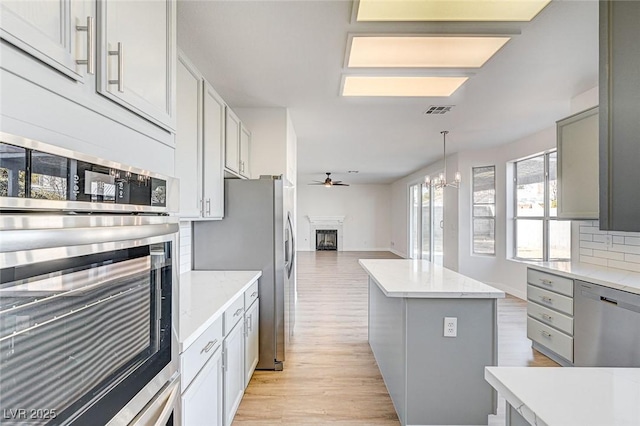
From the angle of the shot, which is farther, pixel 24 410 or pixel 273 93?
pixel 273 93

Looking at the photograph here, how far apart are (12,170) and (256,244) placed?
8.16 ft

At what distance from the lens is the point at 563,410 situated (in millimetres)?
810

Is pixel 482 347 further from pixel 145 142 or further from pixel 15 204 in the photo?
pixel 15 204

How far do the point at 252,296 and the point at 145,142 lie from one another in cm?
186

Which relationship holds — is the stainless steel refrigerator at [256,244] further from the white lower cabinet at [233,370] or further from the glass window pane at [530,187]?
the glass window pane at [530,187]

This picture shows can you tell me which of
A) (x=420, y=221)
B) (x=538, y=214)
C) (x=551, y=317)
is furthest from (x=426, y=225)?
(x=551, y=317)

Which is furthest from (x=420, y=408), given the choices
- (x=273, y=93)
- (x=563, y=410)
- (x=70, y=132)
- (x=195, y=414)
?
(x=273, y=93)

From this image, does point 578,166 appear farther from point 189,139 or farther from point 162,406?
point 162,406

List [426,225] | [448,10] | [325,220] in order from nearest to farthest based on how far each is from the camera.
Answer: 1. [448,10]
2. [426,225]
3. [325,220]

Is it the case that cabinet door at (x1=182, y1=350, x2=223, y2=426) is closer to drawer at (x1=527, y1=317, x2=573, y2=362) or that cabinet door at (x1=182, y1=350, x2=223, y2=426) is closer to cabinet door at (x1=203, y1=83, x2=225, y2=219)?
cabinet door at (x1=203, y1=83, x2=225, y2=219)

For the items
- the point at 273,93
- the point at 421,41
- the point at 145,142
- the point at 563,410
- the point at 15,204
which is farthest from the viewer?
the point at 273,93

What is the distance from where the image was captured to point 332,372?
9.82ft

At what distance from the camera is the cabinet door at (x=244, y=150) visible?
344cm

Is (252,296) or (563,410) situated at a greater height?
(563,410)
